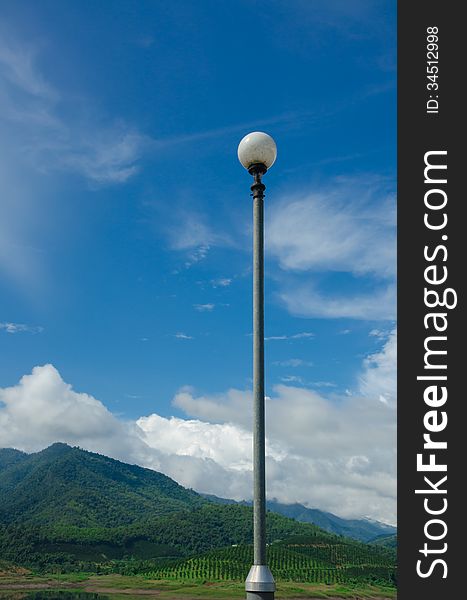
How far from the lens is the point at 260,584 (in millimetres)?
6051

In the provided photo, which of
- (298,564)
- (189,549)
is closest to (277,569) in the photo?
(298,564)

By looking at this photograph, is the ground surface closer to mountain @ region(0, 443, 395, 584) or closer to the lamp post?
mountain @ region(0, 443, 395, 584)

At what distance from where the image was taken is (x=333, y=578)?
117 metres

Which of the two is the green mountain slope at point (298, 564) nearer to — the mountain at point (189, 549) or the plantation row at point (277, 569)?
the plantation row at point (277, 569)

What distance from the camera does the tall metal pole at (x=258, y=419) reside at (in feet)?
20.0

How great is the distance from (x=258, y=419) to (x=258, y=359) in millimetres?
600

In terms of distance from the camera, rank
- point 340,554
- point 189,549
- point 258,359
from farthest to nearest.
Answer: point 189,549 < point 340,554 < point 258,359

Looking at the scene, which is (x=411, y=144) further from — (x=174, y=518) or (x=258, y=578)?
(x=174, y=518)

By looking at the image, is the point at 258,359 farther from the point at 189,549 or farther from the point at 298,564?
the point at 189,549

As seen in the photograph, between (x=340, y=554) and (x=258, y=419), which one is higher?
(x=258, y=419)

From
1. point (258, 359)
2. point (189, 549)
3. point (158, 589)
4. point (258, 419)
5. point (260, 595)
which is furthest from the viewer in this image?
point (189, 549)

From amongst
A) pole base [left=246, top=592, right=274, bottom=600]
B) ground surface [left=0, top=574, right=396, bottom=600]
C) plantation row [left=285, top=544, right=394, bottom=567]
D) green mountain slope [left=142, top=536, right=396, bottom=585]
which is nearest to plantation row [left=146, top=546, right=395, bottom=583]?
green mountain slope [left=142, top=536, right=396, bottom=585]

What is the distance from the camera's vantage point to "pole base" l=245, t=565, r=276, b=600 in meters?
6.05

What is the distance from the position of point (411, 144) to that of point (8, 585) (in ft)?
368
